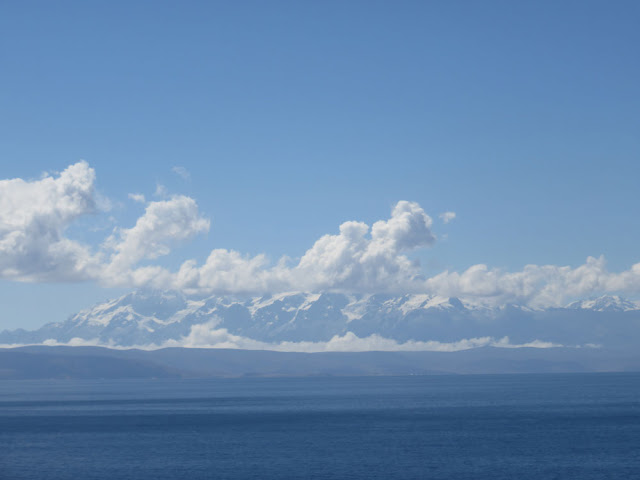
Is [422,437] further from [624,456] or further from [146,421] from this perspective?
[146,421]

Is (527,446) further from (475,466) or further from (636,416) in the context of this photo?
(636,416)

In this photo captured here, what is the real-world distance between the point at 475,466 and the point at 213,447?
1639 inches

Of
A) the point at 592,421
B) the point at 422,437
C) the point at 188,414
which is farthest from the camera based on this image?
the point at 188,414

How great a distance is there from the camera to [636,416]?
171 metres

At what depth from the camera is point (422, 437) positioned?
434ft

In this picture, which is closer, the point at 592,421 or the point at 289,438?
the point at 289,438

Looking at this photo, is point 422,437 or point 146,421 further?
point 146,421

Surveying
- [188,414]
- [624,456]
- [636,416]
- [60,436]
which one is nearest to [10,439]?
[60,436]

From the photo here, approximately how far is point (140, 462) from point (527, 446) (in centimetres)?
5507

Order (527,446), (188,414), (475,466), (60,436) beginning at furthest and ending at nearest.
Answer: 1. (188,414)
2. (60,436)
3. (527,446)
4. (475,466)

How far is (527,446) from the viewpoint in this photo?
118 meters

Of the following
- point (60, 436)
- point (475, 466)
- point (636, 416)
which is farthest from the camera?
point (636, 416)

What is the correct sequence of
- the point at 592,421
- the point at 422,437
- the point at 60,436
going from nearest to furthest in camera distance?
the point at 422,437
the point at 60,436
the point at 592,421

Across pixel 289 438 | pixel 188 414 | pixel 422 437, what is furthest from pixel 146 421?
pixel 422 437
